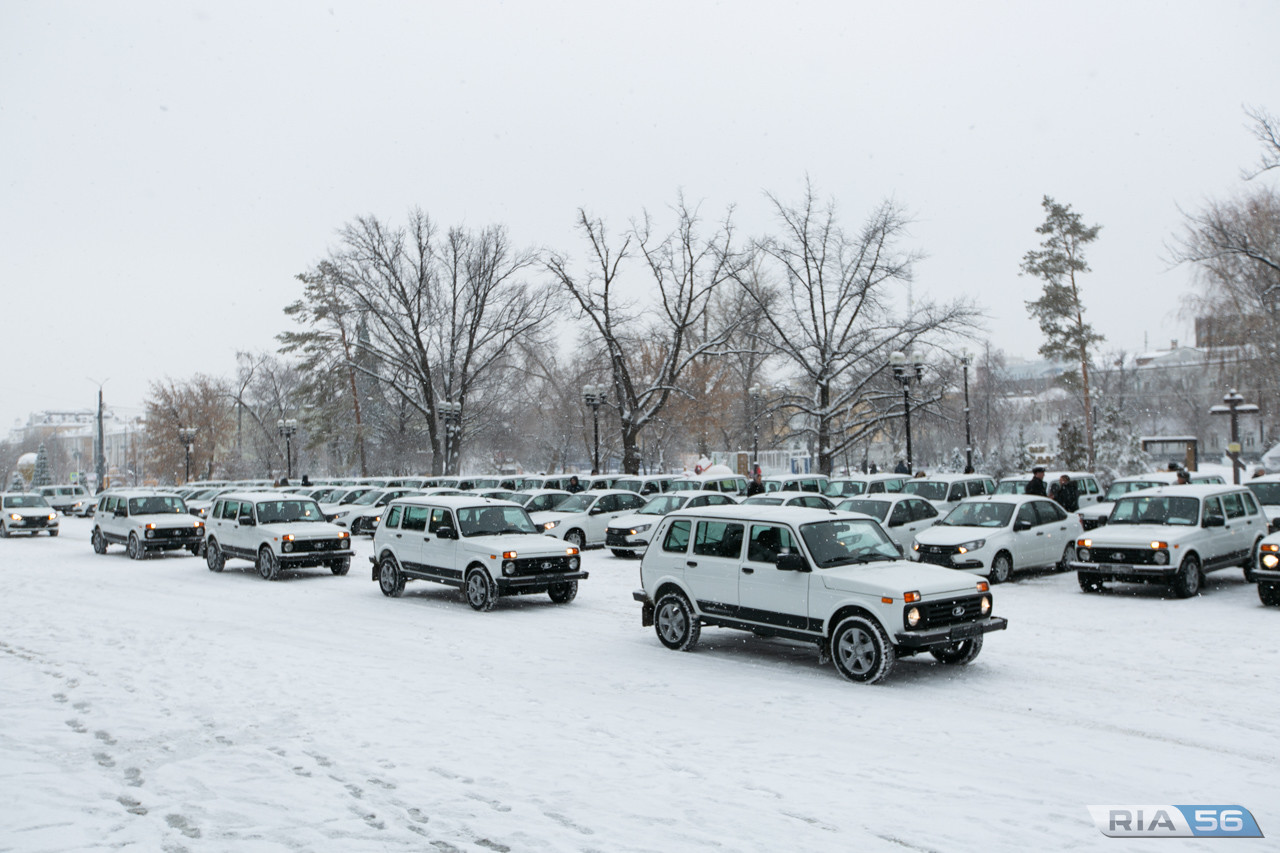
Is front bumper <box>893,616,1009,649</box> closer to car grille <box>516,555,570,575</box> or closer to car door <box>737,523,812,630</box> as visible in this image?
car door <box>737,523,812,630</box>

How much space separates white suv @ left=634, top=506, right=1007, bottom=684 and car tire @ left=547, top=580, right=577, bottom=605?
3.65 m

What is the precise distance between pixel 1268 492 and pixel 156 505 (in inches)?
1091

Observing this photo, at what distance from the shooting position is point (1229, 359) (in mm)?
46062

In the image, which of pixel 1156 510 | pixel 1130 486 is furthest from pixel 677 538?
pixel 1130 486

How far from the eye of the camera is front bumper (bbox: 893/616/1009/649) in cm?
916

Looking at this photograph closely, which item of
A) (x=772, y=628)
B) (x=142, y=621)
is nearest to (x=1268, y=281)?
(x=772, y=628)

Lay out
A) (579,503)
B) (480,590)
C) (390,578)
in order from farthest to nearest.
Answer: (579,503), (390,578), (480,590)

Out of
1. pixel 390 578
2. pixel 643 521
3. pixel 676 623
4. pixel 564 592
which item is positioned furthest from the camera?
pixel 643 521

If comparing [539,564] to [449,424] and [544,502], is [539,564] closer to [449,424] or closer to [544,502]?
[544,502]

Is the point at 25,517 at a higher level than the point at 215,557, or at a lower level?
higher

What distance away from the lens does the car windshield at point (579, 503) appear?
Result: 25312mm

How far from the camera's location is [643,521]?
2247cm
